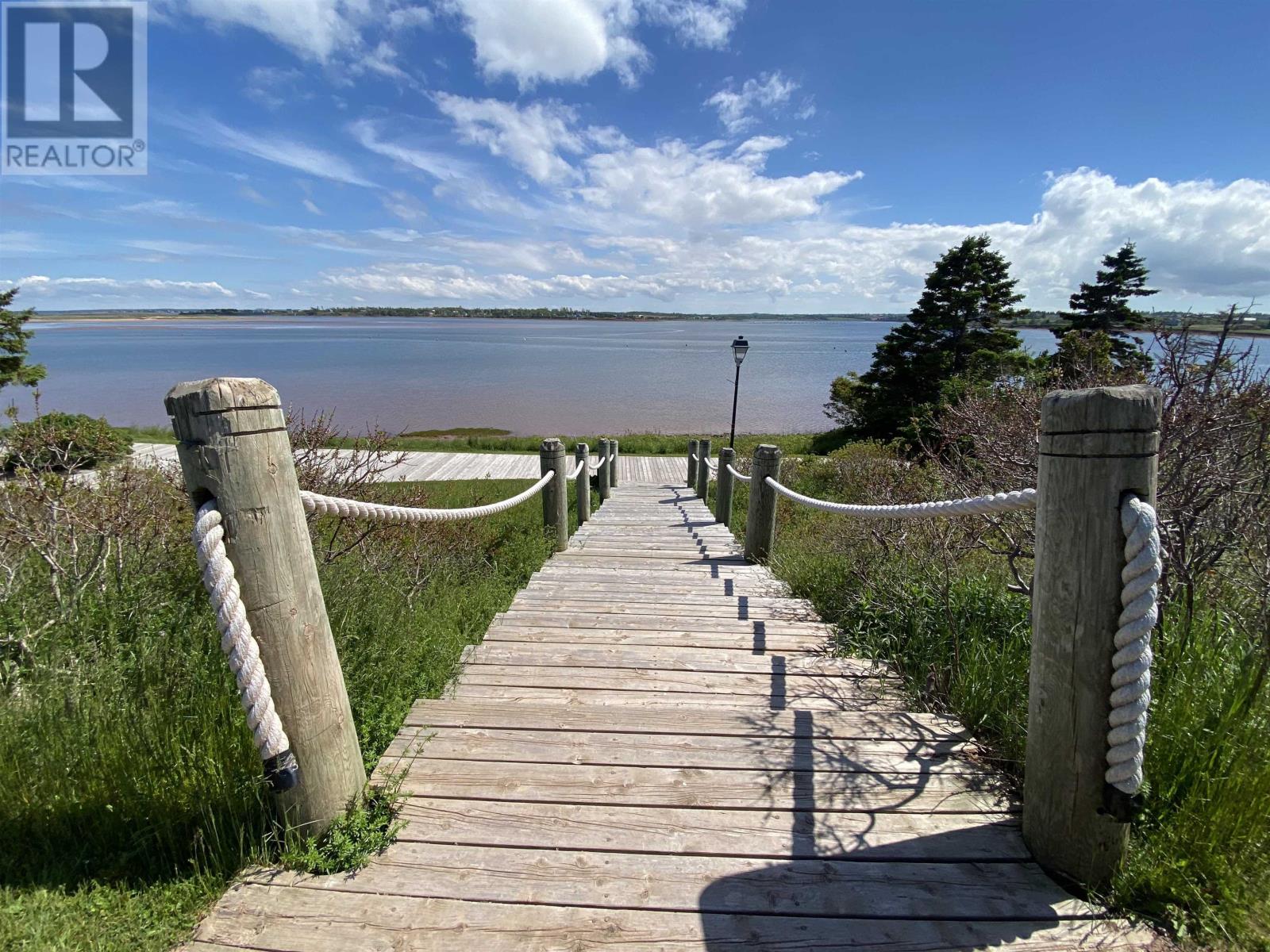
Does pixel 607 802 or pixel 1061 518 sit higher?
pixel 1061 518

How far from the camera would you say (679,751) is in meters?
2.22

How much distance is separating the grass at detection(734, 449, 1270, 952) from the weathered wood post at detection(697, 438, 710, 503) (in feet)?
21.7

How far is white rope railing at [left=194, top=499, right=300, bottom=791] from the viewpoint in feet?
4.81

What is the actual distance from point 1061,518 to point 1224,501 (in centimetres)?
204

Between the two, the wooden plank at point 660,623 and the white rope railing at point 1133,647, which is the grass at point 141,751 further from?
the white rope railing at point 1133,647

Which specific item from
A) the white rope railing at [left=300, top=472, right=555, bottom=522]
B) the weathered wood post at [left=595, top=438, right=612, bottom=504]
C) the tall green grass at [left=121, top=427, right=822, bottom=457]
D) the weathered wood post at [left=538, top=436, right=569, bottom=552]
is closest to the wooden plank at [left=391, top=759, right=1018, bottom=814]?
the white rope railing at [left=300, top=472, right=555, bottom=522]

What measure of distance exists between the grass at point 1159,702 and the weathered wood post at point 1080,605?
17 cm

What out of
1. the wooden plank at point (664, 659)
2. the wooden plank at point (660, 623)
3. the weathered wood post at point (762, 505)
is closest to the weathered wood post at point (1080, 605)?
the wooden plank at point (664, 659)

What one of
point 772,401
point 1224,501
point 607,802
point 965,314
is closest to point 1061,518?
point 607,802

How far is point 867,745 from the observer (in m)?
2.26

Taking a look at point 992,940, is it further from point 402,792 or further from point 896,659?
point 402,792

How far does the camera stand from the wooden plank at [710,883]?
1.57 m

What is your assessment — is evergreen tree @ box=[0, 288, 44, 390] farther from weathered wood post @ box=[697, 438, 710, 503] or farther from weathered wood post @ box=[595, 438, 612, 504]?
weathered wood post @ box=[697, 438, 710, 503]

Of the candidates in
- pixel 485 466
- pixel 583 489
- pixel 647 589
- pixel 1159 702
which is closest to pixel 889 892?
pixel 1159 702
